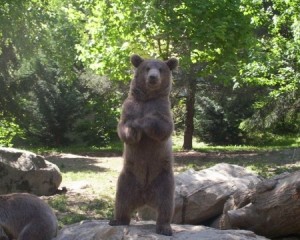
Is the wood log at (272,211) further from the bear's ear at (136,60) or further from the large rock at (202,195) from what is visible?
the bear's ear at (136,60)

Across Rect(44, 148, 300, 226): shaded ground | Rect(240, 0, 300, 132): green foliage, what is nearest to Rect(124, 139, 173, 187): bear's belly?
Rect(44, 148, 300, 226): shaded ground

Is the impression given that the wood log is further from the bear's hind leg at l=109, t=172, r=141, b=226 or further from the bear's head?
the bear's head

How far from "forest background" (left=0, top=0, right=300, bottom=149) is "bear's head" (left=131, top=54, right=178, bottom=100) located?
26.9 ft

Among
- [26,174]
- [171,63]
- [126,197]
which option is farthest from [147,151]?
[26,174]

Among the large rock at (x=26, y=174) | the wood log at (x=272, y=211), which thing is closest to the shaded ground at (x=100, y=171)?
the large rock at (x=26, y=174)

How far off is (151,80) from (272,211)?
2.99 metres

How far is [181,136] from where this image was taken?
29922mm

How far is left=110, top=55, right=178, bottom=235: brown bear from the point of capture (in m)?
5.59

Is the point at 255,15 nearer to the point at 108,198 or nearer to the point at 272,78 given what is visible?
the point at 272,78

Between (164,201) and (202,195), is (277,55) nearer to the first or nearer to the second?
(202,195)

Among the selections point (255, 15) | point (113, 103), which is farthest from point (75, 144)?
point (255, 15)

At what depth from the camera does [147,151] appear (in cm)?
576

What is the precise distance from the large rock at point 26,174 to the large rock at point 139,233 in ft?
17.8

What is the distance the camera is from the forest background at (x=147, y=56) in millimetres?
14625
